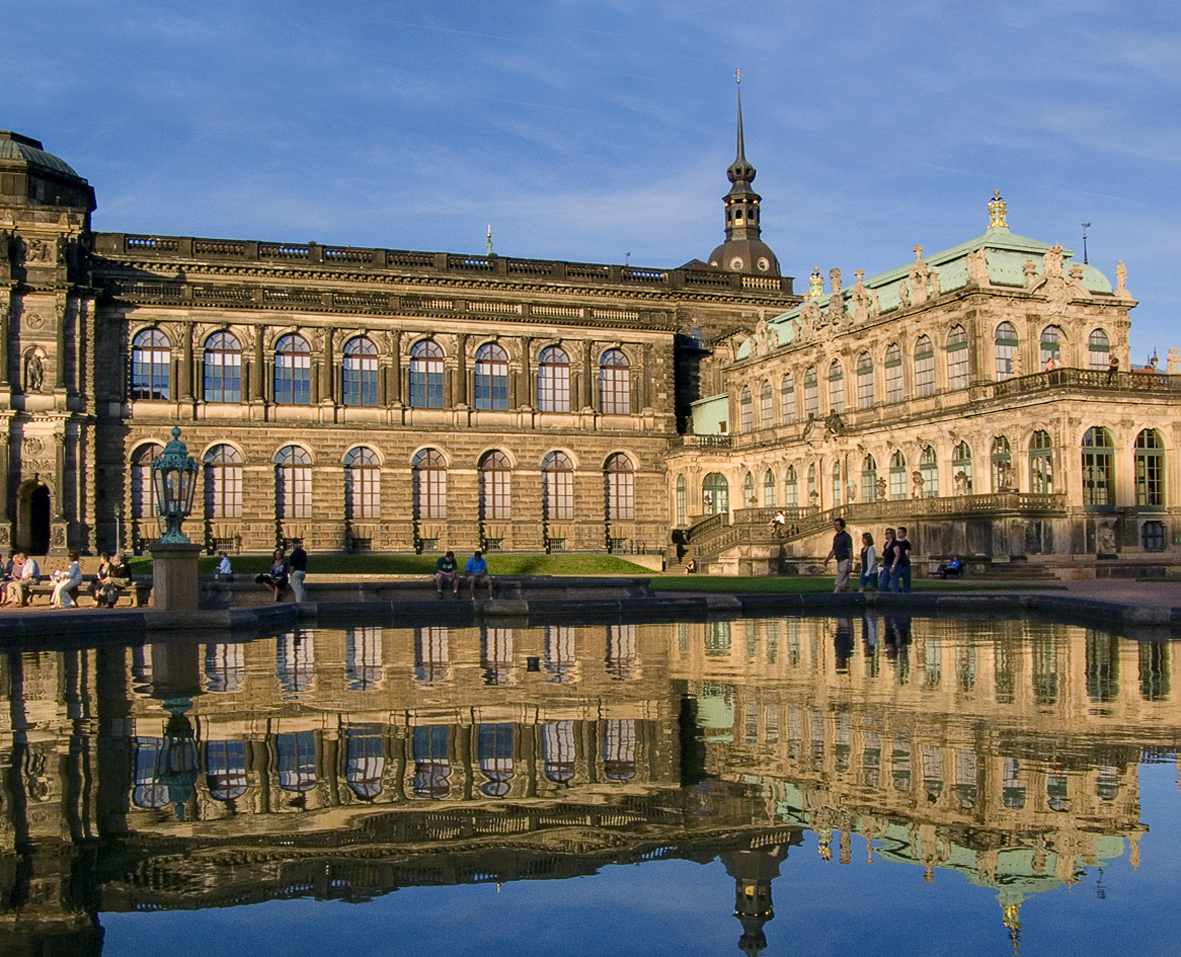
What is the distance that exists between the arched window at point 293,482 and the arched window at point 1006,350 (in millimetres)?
30702

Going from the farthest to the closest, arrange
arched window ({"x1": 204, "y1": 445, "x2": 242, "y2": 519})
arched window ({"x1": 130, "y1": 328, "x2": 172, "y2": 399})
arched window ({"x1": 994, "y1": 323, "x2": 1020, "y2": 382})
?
arched window ({"x1": 204, "y1": 445, "x2": 242, "y2": 519}) < arched window ({"x1": 130, "y1": 328, "x2": 172, "y2": 399}) < arched window ({"x1": 994, "y1": 323, "x2": 1020, "y2": 382})

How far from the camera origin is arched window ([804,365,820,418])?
58344 millimetres

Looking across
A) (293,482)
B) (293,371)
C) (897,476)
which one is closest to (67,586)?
(293,482)

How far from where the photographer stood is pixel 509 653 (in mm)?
17719

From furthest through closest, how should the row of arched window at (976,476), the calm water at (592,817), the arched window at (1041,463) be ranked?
the arched window at (1041,463) → the row of arched window at (976,476) → the calm water at (592,817)

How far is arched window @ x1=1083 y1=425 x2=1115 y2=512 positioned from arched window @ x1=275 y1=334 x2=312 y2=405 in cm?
3413

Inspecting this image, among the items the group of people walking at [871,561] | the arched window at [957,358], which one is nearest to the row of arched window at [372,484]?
the arched window at [957,358]

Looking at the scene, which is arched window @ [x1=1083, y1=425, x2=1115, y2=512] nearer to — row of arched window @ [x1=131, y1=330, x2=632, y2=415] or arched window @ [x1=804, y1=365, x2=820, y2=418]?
arched window @ [x1=804, y1=365, x2=820, y2=418]

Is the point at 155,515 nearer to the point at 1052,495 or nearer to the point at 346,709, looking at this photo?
the point at 1052,495

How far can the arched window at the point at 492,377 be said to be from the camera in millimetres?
62594

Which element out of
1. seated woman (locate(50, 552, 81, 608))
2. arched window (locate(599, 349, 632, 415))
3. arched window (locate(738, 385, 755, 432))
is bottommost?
seated woman (locate(50, 552, 81, 608))

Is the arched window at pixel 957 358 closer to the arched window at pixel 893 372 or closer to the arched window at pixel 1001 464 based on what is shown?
the arched window at pixel 1001 464

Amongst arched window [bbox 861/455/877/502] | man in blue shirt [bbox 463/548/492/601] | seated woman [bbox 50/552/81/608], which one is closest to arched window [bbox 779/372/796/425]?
arched window [bbox 861/455/877/502]

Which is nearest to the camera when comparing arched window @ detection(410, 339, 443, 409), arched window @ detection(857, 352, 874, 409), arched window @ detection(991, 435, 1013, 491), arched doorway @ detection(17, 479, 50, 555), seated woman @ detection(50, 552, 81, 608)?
seated woman @ detection(50, 552, 81, 608)
